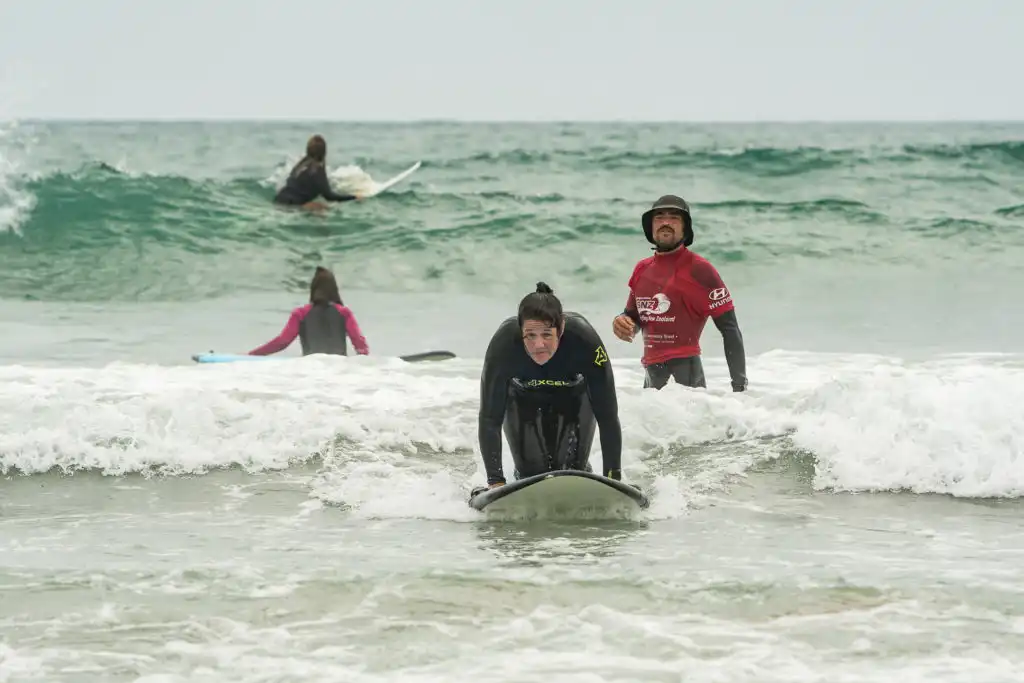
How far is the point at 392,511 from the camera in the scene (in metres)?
6.57

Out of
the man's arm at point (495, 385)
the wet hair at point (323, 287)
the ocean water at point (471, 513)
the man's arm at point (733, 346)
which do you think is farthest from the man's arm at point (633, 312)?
the wet hair at point (323, 287)

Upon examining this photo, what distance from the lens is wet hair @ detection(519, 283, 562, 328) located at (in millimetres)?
5629

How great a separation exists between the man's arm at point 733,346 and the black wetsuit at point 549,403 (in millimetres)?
1820

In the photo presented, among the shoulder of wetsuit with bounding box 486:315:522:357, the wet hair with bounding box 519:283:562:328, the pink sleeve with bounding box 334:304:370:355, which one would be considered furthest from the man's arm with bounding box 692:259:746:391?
the pink sleeve with bounding box 334:304:370:355

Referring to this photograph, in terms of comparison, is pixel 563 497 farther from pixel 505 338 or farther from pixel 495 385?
pixel 505 338

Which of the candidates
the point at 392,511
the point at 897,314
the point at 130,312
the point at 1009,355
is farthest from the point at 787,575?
the point at 130,312

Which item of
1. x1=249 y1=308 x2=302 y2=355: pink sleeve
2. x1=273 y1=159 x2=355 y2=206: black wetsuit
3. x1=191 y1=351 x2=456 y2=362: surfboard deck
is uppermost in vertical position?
x1=273 y1=159 x2=355 y2=206: black wetsuit

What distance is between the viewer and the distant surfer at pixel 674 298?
25.1 ft

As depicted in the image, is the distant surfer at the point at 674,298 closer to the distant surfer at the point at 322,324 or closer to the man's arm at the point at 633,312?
the man's arm at the point at 633,312

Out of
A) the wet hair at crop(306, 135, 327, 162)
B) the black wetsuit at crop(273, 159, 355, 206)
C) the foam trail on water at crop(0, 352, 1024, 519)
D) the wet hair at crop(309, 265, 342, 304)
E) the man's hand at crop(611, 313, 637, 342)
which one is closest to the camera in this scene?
the foam trail on water at crop(0, 352, 1024, 519)

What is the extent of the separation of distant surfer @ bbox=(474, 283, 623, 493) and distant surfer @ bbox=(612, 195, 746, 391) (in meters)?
1.44

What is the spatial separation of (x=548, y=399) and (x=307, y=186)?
16.9m

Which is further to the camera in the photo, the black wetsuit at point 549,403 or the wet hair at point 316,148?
the wet hair at point 316,148

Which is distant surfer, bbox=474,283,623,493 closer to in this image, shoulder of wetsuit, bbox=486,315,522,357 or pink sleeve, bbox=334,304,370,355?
shoulder of wetsuit, bbox=486,315,522,357
